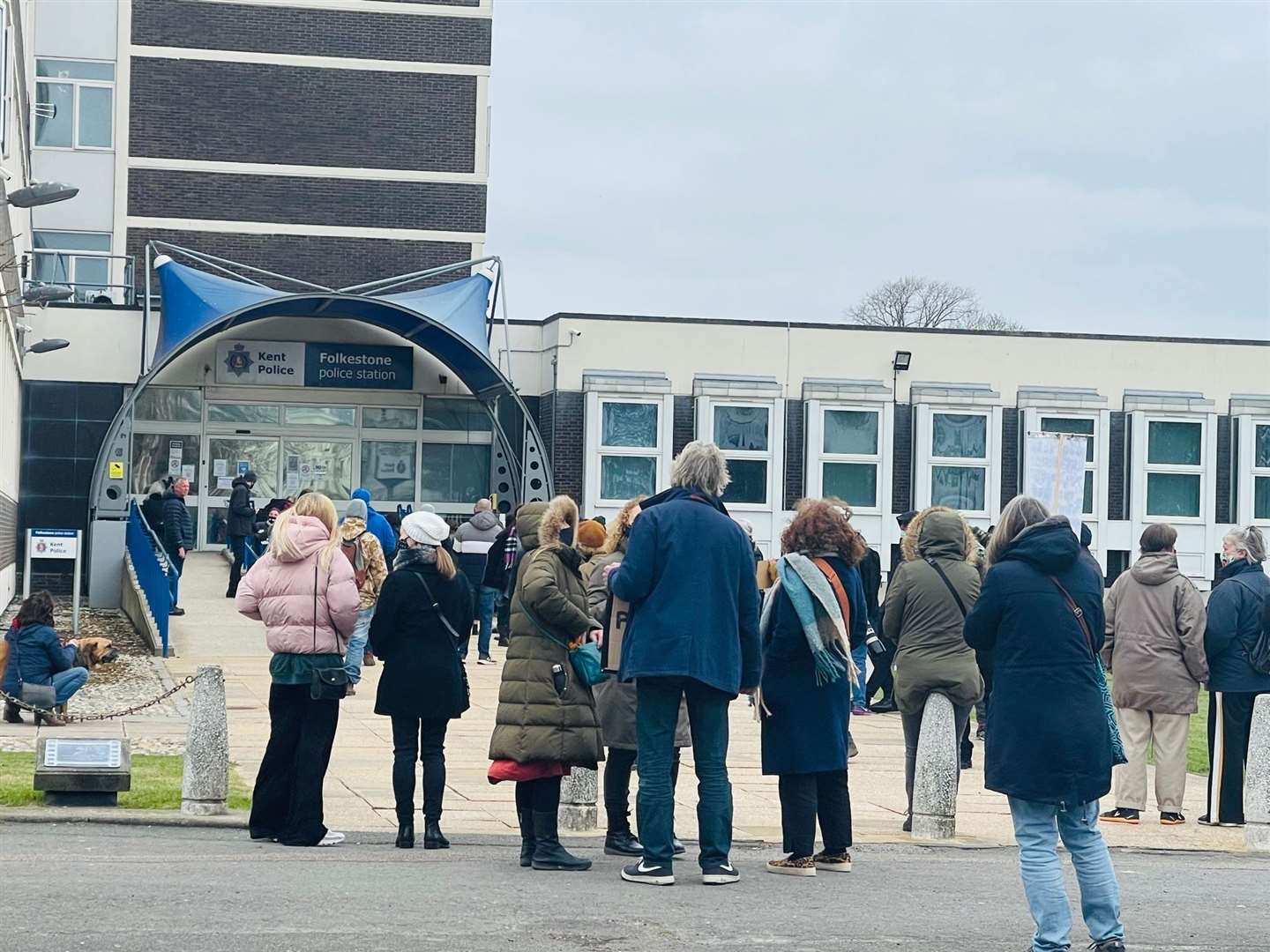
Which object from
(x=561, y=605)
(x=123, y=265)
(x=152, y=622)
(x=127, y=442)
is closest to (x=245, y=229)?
(x=123, y=265)

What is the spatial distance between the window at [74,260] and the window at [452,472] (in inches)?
291

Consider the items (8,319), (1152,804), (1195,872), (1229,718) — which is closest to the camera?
(1195,872)

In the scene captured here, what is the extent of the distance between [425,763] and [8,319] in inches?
784

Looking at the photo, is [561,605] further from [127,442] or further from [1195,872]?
[127,442]

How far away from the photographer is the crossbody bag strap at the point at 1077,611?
720 cm

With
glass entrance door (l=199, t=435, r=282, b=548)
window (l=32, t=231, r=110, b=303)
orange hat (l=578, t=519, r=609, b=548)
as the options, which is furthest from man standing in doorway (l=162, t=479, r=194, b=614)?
orange hat (l=578, t=519, r=609, b=548)

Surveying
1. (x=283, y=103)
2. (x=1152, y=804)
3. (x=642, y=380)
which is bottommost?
(x=1152, y=804)

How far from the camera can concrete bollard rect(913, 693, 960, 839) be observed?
10.7m

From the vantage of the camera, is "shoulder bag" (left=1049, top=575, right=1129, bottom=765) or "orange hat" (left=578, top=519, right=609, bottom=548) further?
"orange hat" (left=578, top=519, right=609, bottom=548)

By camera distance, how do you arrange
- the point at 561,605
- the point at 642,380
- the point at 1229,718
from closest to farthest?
the point at 561,605 < the point at 1229,718 < the point at 642,380

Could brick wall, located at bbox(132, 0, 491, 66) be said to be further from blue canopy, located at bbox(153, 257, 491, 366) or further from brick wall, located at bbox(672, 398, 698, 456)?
brick wall, located at bbox(672, 398, 698, 456)

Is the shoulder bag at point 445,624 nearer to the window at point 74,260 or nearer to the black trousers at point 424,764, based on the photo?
the black trousers at point 424,764

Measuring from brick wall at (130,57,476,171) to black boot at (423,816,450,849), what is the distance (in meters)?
30.3

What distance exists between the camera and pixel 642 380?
3475cm
